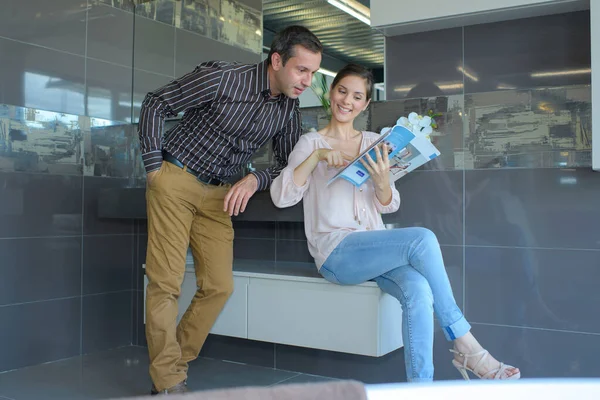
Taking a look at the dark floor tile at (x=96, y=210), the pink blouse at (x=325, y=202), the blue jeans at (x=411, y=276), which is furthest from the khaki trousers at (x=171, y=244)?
the dark floor tile at (x=96, y=210)

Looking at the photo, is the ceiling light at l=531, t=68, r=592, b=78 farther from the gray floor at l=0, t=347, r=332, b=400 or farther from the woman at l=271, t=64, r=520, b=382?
the gray floor at l=0, t=347, r=332, b=400

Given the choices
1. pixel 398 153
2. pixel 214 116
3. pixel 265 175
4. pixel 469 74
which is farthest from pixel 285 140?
pixel 469 74

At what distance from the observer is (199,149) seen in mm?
2559

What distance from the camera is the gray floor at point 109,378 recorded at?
8.96 feet

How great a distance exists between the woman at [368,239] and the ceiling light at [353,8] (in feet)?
1.32

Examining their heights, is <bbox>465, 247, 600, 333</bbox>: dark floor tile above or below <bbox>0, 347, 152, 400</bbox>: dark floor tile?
above

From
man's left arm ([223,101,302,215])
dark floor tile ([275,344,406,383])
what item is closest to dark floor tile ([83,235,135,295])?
dark floor tile ([275,344,406,383])

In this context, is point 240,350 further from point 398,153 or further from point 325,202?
point 398,153

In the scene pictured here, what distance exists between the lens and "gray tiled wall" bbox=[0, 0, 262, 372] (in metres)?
3.08

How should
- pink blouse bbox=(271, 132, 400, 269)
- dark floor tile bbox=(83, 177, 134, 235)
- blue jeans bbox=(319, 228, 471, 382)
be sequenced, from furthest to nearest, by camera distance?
dark floor tile bbox=(83, 177, 134, 235) < pink blouse bbox=(271, 132, 400, 269) < blue jeans bbox=(319, 228, 471, 382)

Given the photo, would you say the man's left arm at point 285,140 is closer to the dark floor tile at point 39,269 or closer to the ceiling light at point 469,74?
the ceiling light at point 469,74

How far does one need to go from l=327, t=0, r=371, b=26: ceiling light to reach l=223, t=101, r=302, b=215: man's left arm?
0.56m

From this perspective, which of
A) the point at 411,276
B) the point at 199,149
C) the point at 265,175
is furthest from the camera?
the point at 265,175

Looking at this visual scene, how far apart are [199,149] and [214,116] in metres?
0.15
